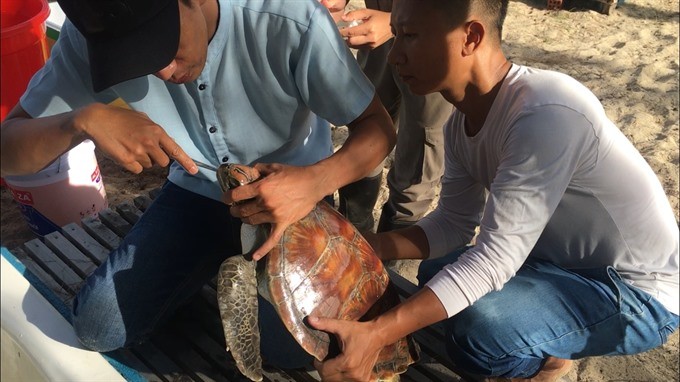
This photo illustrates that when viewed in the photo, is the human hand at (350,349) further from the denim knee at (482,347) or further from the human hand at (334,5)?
the human hand at (334,5)

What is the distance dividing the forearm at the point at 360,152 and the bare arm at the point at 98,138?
1.07 feet

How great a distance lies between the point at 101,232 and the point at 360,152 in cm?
→ 125

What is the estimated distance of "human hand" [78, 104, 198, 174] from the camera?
4.82 ft

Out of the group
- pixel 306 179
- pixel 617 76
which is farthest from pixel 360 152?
pixel 617 76

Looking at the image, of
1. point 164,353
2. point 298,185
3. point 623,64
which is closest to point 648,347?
point 298,185

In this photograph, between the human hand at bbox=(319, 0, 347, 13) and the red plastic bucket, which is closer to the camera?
the human hand at bbox=(319, 0, 347, 13)

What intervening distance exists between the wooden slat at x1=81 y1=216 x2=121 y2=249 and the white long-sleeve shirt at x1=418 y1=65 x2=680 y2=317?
1335 millimetres

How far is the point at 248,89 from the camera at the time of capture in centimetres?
183

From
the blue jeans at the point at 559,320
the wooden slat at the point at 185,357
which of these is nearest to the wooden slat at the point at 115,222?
the wooden slat at the point at 185,357

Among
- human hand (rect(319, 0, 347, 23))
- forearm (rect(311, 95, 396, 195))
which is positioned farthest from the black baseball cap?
human hand (rect(319, 0, 347, 23))

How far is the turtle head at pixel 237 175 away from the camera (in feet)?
5.09

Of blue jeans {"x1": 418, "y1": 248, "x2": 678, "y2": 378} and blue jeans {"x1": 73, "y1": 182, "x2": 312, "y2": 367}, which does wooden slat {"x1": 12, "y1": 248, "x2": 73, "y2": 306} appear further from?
blue jeans {"x1": 418, "y1": 248, "x2": 678, "y2": 378}

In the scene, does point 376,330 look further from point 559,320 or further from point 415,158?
point 415,158

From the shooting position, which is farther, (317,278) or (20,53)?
(20,53)
